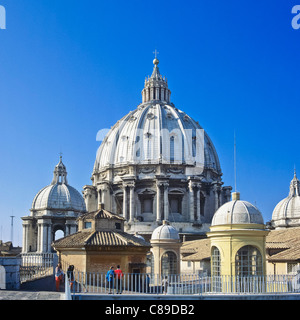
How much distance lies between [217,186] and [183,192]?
198 inches

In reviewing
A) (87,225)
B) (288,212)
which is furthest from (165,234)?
(288,212)

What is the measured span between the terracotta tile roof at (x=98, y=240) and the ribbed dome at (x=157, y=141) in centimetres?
3216

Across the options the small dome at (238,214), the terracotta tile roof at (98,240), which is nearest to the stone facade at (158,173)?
the terracotta tile roof at (98,240)

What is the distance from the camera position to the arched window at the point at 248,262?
19.5 m

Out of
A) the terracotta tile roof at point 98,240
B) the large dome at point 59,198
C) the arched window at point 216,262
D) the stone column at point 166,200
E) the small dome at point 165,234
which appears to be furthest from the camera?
the stone column at point 166,200

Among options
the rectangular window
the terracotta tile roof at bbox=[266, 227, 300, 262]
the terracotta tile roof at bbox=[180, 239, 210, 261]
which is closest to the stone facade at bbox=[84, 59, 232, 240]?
the terracotta tile roof at bbox=[180, 239, 210, 261]

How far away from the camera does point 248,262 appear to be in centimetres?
1966

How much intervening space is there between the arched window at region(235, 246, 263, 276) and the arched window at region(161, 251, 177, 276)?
59.6ft

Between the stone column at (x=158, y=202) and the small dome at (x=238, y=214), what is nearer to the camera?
the small dome at (x=238, y=214)

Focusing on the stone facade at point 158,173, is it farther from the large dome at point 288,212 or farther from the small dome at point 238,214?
the small dome at point 238,214

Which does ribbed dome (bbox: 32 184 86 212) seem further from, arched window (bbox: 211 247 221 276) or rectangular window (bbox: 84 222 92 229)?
arched window (bbox: 211 247 221 276)

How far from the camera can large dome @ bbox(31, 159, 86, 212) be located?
174 ft

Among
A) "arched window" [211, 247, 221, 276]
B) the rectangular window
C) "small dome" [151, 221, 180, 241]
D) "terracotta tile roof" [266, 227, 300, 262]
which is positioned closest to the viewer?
"arched window" [211, 247, 221, 276]

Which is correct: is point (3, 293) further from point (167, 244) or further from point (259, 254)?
point (167, 244)
